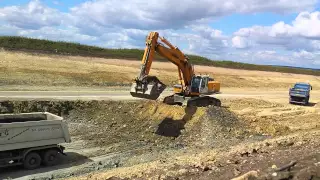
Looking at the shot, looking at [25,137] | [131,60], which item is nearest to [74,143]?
[25,137]

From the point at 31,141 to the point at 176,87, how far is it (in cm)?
1238

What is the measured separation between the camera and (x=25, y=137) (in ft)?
48.3

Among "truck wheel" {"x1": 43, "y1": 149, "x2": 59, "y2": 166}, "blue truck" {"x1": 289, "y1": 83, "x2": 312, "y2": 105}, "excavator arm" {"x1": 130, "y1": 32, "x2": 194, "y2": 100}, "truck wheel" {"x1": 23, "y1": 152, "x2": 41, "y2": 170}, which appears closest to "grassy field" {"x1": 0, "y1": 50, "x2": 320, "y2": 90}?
"blue truck" {"x1": 289, "y1": 83, "x2": 312, "y2": 105}

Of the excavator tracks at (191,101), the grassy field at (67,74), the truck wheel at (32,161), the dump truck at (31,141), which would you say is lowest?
the truck wheel at (32,161)

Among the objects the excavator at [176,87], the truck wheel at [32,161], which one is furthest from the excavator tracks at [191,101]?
the truck wheel at [32,161]

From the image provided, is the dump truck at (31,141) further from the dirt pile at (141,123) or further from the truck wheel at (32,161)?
the dirt pile at (141,123)

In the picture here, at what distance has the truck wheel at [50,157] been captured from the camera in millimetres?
15406

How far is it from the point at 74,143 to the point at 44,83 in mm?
19023

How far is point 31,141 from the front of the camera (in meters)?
14.9

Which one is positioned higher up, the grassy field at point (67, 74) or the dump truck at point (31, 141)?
the grassy field at point (67, 74)

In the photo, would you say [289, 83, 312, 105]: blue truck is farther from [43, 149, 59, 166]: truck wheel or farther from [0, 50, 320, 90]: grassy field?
[43, 149, 59, 166]: truck wheel

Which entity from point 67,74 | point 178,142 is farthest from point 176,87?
point 67,74

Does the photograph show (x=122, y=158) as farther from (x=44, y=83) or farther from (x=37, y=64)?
(x=37, y=64)

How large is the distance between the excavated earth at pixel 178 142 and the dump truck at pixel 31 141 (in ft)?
1.86
